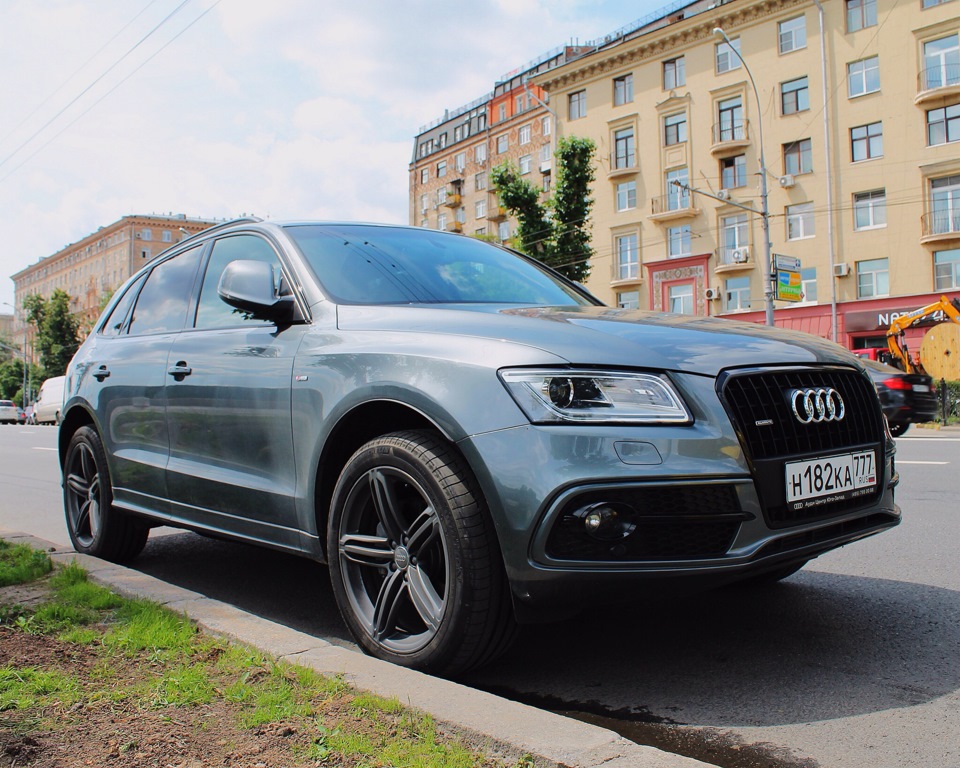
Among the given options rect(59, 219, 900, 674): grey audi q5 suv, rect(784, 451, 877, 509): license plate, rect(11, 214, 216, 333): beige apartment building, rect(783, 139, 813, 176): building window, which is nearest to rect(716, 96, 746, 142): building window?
rect(783, 139, 813, 176): building window

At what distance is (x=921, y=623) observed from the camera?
3477mm

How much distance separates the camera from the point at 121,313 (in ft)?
17.7

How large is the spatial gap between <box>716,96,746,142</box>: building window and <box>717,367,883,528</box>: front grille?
1374 inches

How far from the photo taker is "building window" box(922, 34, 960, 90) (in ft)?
101

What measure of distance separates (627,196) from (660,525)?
38.9 m

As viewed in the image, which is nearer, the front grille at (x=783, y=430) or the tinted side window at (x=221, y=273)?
the front grille at (x=783, y=430)

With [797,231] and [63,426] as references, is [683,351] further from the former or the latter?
[797,231]

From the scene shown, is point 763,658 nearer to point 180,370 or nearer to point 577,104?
point 180,370

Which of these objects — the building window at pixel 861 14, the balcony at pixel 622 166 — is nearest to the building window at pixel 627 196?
the balcony at pixel 622 166

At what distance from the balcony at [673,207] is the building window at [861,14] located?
8316 millimetres

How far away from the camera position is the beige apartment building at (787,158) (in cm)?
3116

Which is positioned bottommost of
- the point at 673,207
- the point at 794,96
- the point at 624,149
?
the point at 673,207

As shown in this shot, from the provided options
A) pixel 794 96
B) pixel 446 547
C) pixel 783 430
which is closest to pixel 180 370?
pixel 446 547

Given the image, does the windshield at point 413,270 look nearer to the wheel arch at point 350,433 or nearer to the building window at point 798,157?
the wheel arch at point 350,433
